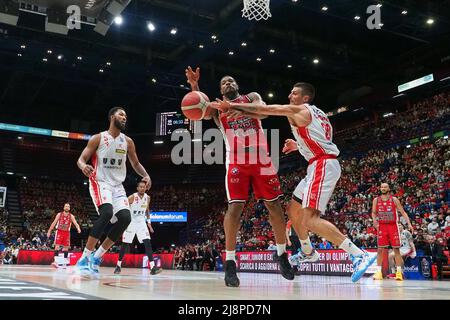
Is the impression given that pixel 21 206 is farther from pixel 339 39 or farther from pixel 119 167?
pixel 119 167

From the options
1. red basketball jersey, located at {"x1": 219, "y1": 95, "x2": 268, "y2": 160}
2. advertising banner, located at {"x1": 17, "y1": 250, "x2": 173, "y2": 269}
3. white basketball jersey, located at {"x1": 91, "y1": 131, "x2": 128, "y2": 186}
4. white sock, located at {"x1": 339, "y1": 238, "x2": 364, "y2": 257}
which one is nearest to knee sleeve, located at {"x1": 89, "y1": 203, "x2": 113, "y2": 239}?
white basketball jersey, located at {"x1": 91, "y1": 131, "x2": 128, "y2": 186}

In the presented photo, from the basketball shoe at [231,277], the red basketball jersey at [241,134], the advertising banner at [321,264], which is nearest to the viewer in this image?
the basketball shoe at [231,277]

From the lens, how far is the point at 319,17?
19188 mm

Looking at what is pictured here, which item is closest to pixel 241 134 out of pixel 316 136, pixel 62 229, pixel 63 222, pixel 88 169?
pixel 316 136

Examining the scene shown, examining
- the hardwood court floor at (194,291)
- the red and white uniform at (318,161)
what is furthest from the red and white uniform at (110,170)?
the red and white uniform at (318,161)

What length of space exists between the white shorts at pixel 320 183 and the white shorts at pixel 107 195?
2561 millimetres

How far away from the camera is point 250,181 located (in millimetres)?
4945

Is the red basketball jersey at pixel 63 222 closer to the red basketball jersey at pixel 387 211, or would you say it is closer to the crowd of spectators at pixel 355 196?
the crowd of spectators at pixel 355 196

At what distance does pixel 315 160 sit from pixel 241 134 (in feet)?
2.75

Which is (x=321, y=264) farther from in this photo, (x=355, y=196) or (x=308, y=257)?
(x=355, y=196)

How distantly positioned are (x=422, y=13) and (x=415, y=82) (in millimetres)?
5692

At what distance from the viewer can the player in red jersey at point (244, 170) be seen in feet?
15.6

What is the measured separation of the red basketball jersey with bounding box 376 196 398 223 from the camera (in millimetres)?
8609

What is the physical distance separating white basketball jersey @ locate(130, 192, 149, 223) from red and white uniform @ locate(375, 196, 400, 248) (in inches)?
184
